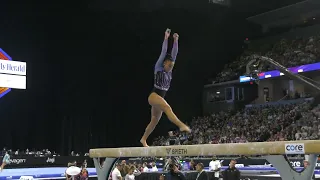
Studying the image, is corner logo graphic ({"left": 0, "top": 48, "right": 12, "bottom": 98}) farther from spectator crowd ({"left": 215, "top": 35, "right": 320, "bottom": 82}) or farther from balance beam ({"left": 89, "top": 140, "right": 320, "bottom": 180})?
balance beam ({"left": 89, "top": 140, "right": 320, "bottom": 180})

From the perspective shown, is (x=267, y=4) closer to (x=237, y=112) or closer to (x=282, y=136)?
(x=237, y=112)

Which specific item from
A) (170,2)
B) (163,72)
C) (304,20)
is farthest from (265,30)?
(163,72)

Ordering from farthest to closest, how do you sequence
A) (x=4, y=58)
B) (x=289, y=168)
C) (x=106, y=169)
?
1. (x=4, y=58)
2. (x=106, y=169)
3. (x=289, y=168)

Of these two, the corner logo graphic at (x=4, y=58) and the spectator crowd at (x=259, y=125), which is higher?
the corner logo graphic at (x=4, y=58)

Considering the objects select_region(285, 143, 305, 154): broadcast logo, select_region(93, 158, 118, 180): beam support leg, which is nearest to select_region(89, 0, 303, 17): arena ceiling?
select_region(93, 158, 118, 180): beam support leg

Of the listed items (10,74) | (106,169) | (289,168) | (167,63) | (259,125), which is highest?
(10,74)

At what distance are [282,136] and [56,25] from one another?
45.2 feet

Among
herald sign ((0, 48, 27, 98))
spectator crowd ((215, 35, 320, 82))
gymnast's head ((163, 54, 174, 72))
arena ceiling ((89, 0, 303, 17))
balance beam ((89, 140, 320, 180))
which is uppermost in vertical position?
arena ceiling ((89, 0, 303, 17))

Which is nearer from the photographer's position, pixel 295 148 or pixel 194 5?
pixel 295 148

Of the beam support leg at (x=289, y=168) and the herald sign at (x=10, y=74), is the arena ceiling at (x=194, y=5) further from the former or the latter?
the beam support leg at (x=289, y=168)

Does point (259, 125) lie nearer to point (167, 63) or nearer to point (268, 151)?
point (167, 63)

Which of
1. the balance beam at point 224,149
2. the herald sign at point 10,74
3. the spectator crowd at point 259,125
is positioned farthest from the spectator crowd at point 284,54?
the balance beam at point 224,149

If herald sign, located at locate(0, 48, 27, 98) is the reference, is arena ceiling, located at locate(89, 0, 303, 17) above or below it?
above

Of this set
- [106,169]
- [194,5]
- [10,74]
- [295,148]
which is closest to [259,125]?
[194,5]
